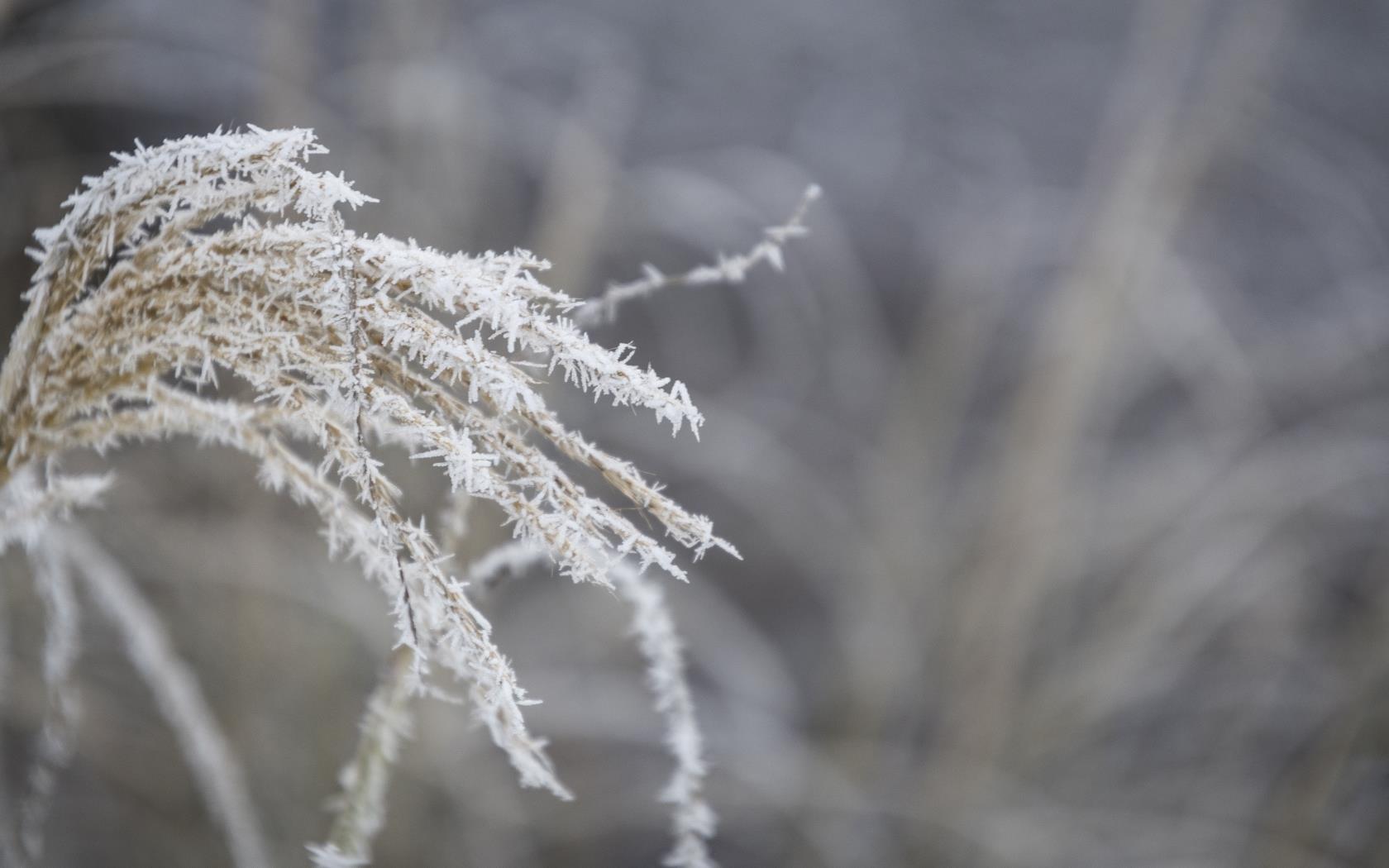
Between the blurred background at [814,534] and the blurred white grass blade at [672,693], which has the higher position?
the blurred background at [814,534]

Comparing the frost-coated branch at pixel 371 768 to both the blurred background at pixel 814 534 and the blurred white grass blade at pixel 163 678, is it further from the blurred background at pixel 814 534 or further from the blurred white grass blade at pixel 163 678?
the blurred background at pixel 814 534

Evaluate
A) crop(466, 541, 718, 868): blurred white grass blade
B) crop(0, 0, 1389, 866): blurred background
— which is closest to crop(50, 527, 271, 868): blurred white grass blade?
crop(466, 541, 718, 868): blurred white grass blade

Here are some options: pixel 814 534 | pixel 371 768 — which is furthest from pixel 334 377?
pixel 814 534

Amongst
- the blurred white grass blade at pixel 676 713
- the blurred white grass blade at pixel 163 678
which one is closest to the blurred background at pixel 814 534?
the blurred white grass blade at pixel 163 678

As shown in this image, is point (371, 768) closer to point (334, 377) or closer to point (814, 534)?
point (334, 377)

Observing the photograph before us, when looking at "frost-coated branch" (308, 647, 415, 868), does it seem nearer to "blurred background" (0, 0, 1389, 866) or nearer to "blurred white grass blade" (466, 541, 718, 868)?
"blurred white grass blade" (466, 541, 718, 868)
